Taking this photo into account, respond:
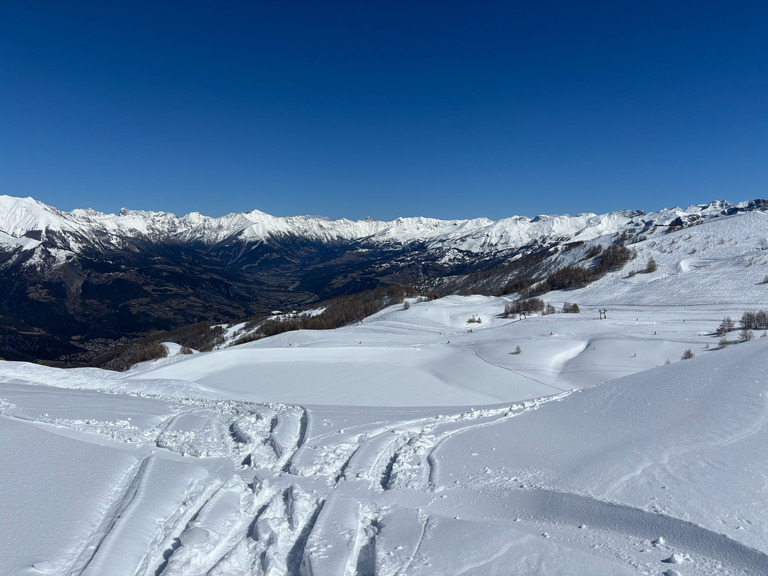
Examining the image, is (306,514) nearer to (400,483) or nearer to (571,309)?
(400,483)

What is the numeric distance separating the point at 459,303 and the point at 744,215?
58830 mm

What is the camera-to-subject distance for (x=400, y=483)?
23.9 ft

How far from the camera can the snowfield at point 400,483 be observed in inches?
193

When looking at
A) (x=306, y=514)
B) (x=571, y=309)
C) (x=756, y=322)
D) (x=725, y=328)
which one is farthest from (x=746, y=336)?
(x=571, y=309)

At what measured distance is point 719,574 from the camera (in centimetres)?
434

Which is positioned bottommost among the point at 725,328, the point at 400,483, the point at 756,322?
the point at 725,328

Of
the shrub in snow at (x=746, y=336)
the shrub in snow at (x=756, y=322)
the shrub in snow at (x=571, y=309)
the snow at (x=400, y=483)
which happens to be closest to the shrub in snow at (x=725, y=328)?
the shrub in snow at (x=756, y=322)

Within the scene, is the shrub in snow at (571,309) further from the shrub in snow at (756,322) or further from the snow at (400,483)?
the snow at (400,483)

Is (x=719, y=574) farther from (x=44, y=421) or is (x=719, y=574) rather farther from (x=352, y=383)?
(x=352, y=383)

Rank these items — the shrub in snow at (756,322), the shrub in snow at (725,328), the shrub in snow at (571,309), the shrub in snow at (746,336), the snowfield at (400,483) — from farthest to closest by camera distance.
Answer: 1. the shrub in snow at (571,309)
2. the shrub in snow at (756,322)
3. the shrub in snow at (725,328)
4. the shrub in snow at (746,336)
5. the snowfield at (400,483)

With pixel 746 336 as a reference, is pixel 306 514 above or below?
above

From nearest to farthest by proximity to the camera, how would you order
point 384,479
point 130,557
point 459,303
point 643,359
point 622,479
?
point 130,557 → point 622,479 → point 384,479 → point 643,359 → point 459,303

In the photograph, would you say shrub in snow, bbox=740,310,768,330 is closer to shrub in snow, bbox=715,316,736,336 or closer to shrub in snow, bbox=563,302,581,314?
shrub in snow, bbox=715,316,736,336

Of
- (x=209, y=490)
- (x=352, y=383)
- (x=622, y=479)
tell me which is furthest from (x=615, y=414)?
(x=352, y=383)
